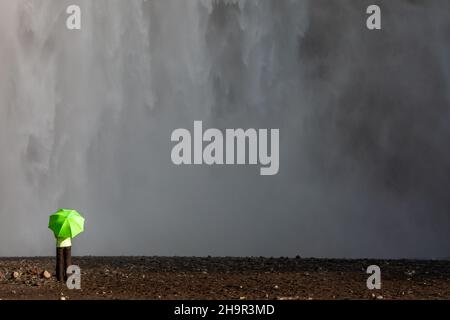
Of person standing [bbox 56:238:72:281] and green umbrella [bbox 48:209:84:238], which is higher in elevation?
green umbrella [bbox 48:209:84:238]

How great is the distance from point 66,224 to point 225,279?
14.1 ft

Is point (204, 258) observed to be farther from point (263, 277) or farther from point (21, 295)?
point (21, 295)

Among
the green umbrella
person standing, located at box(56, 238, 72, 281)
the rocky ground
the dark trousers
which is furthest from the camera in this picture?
the dark trousers

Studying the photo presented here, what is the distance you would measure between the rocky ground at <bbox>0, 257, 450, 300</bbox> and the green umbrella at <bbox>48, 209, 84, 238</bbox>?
4.51 feet

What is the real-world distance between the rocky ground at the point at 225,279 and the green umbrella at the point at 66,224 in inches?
54.1

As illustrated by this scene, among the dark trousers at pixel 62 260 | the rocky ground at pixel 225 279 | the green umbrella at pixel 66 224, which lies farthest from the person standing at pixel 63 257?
the green umbrella at pixel 66 224

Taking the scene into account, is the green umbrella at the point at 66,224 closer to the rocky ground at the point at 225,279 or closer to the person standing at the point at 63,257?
the person standing at the point at 63,257

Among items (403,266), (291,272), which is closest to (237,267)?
(291,272)

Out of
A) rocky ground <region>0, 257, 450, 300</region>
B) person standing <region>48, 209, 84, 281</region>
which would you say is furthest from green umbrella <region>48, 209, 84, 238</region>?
rocky ground <region>0, 257, 450, 300</region>

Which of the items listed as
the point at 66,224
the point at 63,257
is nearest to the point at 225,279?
the point at 63,257

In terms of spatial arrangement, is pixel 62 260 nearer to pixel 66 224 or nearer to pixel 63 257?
pixel 63 257

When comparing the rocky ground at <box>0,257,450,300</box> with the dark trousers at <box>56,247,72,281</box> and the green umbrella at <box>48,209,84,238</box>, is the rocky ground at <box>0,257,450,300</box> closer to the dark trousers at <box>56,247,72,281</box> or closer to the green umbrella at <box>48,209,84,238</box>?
the dark trousers at <box>56,247,72,281</box>

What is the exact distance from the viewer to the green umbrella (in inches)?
658

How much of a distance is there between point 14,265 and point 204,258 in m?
5.84
